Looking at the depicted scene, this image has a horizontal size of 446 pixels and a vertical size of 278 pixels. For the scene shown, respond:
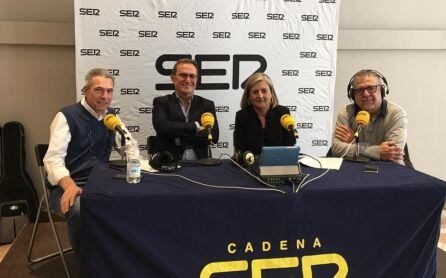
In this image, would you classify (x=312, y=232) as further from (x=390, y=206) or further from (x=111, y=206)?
(x=111, y=206)

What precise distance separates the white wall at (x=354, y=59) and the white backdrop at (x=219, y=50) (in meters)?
0.43

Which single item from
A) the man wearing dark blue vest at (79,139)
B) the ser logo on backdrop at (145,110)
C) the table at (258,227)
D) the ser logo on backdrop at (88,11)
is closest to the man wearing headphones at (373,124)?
the table at (258,227)

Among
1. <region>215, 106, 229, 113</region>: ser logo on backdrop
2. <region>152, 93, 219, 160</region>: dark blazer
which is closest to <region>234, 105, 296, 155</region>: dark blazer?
<region>152, 93, 219, 160</region>: dark blazer

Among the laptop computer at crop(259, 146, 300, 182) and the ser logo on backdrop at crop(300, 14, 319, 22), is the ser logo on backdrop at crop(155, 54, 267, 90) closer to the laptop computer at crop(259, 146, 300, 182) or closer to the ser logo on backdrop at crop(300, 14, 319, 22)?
the ser logo on backdrop at crop(300, 14, 319, 22)

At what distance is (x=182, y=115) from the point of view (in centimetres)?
319

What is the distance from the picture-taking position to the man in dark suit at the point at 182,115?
3078mm

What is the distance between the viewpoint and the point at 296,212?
1936mm

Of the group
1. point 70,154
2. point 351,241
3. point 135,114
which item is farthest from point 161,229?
point 135,114

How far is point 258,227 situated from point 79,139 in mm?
1354

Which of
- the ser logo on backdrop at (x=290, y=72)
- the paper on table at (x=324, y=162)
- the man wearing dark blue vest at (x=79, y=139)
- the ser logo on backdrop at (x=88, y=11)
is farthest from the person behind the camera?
the ser logo on backdrop at (x=290, y=72)

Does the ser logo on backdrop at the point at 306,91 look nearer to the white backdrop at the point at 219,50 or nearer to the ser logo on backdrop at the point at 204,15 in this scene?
the white backdrop at the point at 219,50

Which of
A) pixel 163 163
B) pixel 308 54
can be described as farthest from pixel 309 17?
pixel 163 163

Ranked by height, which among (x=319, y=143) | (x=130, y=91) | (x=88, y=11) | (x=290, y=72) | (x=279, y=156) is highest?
(x=88, y=11)

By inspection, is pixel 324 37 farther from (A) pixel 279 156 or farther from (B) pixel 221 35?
(A) pixel 279 156
